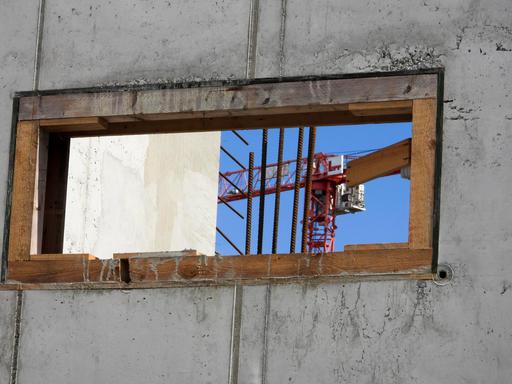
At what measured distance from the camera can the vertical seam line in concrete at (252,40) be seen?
31.3 ft

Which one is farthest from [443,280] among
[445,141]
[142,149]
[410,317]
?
[142,149]

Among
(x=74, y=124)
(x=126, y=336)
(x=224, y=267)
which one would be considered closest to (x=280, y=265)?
(x=224, y=267)

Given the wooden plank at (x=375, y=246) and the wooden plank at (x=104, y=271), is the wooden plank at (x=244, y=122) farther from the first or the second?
the wooden plank at (x=104, y=271)

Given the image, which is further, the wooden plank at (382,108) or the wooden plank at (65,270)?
the wooden plank at (65,270)

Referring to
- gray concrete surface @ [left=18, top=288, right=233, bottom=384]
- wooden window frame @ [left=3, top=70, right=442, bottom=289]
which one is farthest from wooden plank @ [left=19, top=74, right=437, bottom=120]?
gray concrete surface @ [left=18, top=288, right=233, bottom=384]

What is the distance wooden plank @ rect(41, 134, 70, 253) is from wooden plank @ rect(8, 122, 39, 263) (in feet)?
1.13

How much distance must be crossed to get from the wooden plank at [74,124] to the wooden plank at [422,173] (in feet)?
7.77

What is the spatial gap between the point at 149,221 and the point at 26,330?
6.18 meters

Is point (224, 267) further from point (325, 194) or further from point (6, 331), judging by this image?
point (325, 194)

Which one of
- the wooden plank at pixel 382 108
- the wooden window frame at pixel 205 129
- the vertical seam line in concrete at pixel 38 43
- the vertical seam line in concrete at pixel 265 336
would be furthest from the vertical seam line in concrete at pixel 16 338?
the wooden plank at pixel 382 108

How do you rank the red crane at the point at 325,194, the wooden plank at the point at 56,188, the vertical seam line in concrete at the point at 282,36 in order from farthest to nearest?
the red crane at the point at 325,194, the wooden plank at the point at 56,188, the vertical seam line in concrete at the point at 282,36

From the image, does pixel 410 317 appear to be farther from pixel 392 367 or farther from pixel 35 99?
pixel 35 99

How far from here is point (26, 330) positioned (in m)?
9.61

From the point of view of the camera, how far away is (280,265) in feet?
29.8
